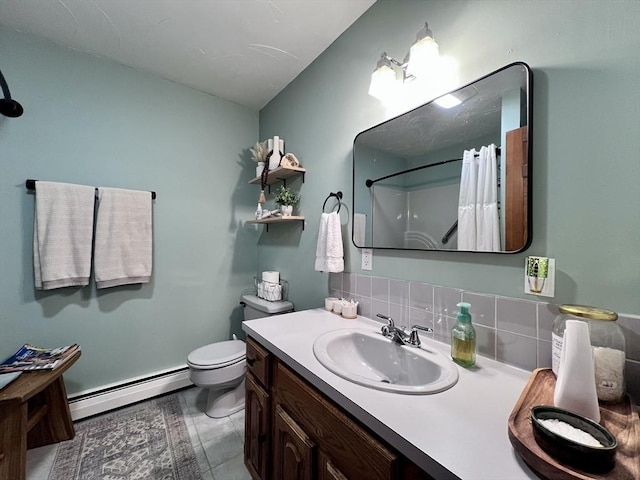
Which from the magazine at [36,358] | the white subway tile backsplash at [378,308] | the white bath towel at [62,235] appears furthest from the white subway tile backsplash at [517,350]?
the white bath towel at [62,235]

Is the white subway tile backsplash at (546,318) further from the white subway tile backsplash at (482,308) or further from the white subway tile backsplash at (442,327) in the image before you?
the white subway tile backsplash at (442,327)

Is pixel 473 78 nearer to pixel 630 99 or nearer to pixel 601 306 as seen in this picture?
pixel 630 99

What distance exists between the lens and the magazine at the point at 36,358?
4.48ft

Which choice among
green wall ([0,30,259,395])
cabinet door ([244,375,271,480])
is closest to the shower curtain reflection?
cabinet door ([244,375,271,480])

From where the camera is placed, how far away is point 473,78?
0.97 m

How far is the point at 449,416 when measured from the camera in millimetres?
599

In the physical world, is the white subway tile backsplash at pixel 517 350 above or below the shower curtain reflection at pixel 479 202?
below

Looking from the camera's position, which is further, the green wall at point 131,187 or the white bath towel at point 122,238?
the white bath towel at point 122,238

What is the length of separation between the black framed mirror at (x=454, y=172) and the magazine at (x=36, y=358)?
1.82 m

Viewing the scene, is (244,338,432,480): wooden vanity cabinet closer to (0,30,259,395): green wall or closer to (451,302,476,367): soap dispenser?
(451,302,476,367): soap dispenser

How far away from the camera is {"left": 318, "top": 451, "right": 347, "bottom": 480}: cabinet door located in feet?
2.30

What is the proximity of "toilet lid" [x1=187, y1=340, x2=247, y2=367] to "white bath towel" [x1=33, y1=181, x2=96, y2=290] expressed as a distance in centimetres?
87

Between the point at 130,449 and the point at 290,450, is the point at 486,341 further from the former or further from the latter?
the point at 130,449

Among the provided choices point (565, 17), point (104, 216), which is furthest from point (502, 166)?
point (104, 216)
